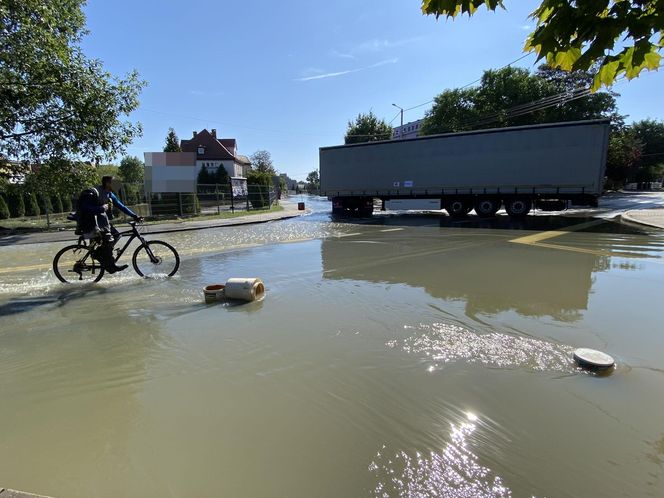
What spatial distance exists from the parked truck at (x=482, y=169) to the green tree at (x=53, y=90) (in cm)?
1248

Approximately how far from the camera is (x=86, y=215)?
715 centimetres

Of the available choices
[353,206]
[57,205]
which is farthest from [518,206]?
[57,205]

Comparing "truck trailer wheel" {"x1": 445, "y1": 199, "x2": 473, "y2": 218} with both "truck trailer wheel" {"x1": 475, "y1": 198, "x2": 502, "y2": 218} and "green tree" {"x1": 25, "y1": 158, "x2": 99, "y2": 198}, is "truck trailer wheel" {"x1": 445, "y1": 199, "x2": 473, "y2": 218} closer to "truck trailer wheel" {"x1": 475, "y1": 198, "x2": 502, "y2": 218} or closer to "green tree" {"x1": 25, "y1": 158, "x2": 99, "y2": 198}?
"truck trailer wheel" {"x1": 475, "y1": 198, "x2": 502, "y2": 218}

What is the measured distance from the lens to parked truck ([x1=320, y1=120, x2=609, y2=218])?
60.5 ft

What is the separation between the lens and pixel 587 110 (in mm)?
42406

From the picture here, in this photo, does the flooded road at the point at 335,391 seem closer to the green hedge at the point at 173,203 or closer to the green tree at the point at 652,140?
the green hedge at the point at 173,203

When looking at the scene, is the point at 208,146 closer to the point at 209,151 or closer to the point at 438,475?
the point at 209,151

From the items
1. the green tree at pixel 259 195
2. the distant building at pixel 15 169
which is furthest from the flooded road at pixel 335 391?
the green tree at pixel 259 195

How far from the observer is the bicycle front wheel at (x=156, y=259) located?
26.1 feet

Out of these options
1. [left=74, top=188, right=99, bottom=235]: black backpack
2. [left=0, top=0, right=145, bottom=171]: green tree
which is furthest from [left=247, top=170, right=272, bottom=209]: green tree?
[left=74, top=188, right=99, bottom=235]: black backpack

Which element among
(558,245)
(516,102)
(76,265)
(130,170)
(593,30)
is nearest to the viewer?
(593,30)

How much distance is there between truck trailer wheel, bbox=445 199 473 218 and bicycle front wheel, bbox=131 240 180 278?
17553 millimetres

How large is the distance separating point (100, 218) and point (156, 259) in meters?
1.26

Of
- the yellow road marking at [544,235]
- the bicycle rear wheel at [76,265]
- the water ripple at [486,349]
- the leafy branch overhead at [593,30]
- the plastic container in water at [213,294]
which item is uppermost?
the leafy branch overhead at [593,30]
